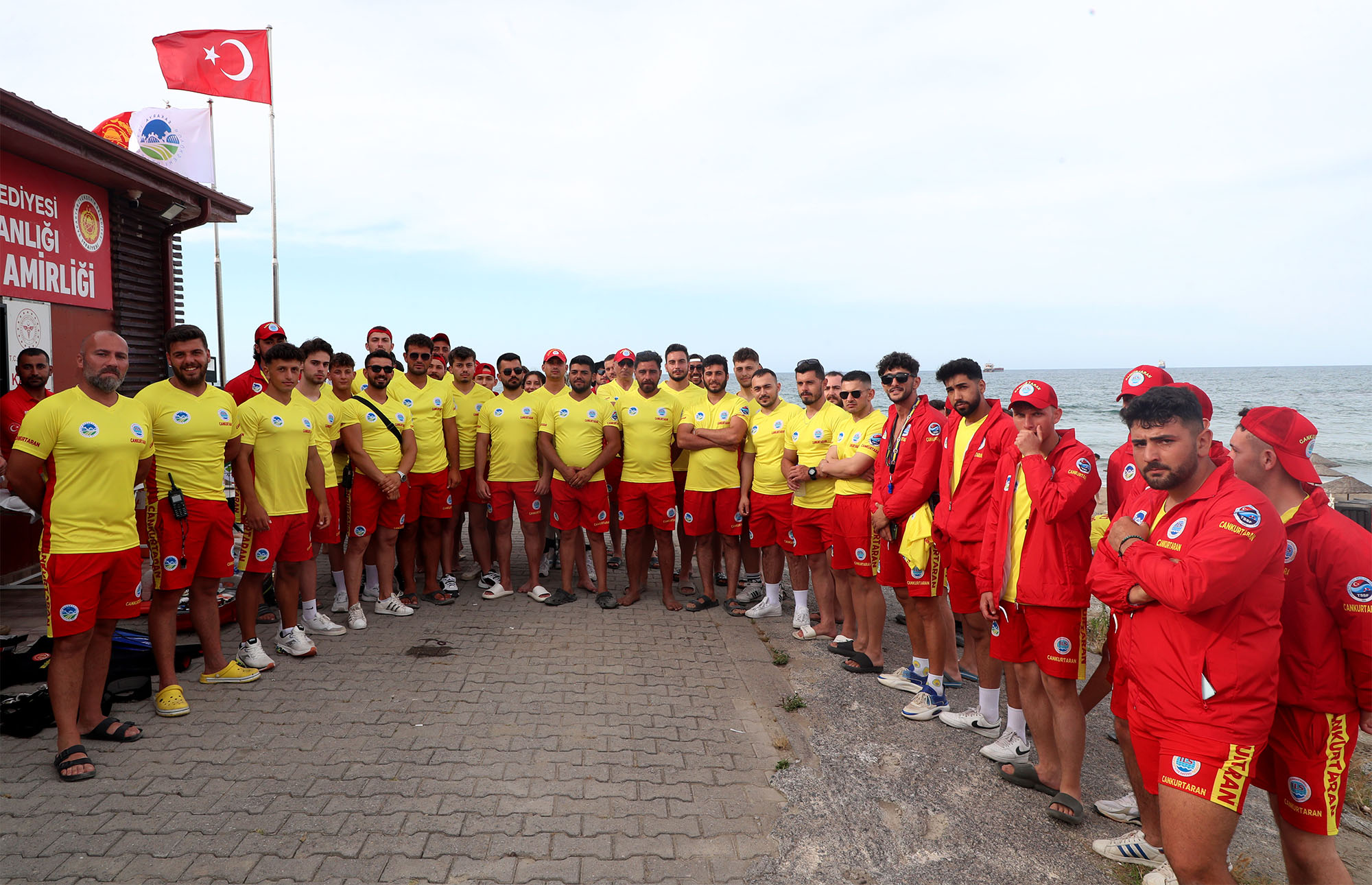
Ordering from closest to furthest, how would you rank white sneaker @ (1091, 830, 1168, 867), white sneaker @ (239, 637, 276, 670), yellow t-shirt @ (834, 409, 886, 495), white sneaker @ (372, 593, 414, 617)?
white sneaker @ (1091, 830, 1168, 867)
white sneaker @ (239, 637, 276, 670)
yellow t-shirt @ (834, 409, 886, 495)
white sneaker @ (372, 593, 414, 617)

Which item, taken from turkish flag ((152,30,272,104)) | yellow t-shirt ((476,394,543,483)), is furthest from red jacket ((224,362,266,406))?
turkish flag ((152,30,272,104))

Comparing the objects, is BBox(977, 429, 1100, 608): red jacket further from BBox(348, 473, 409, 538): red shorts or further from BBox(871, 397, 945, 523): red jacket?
BBox(348, 473, 409, 538): red shorts

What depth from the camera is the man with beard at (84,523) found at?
369 cm

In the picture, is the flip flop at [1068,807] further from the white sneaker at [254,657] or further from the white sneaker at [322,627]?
→ the white sneaker at [322,627]

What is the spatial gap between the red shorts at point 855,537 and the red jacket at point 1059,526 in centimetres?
170

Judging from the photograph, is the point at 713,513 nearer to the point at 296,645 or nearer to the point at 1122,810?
the point at 296,645

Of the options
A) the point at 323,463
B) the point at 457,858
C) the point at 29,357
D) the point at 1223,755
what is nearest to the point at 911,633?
the point at 1223,755

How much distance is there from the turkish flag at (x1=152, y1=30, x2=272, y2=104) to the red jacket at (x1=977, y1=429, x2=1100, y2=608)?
1199 cm

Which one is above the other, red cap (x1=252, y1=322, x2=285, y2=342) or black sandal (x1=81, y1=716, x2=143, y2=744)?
red cap (x1=252, y1=322, x2=285, y2=342)

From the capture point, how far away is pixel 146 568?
19.5 ft

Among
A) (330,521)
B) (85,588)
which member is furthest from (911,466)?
(85,588)

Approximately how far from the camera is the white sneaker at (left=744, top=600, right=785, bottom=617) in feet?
21.9

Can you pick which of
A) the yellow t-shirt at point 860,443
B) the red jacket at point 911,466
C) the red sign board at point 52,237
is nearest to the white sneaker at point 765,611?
the yellow t-shirt at point 860,443

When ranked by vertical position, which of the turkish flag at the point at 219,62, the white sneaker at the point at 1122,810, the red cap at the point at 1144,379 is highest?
the turkish flag at the point at 219,62
